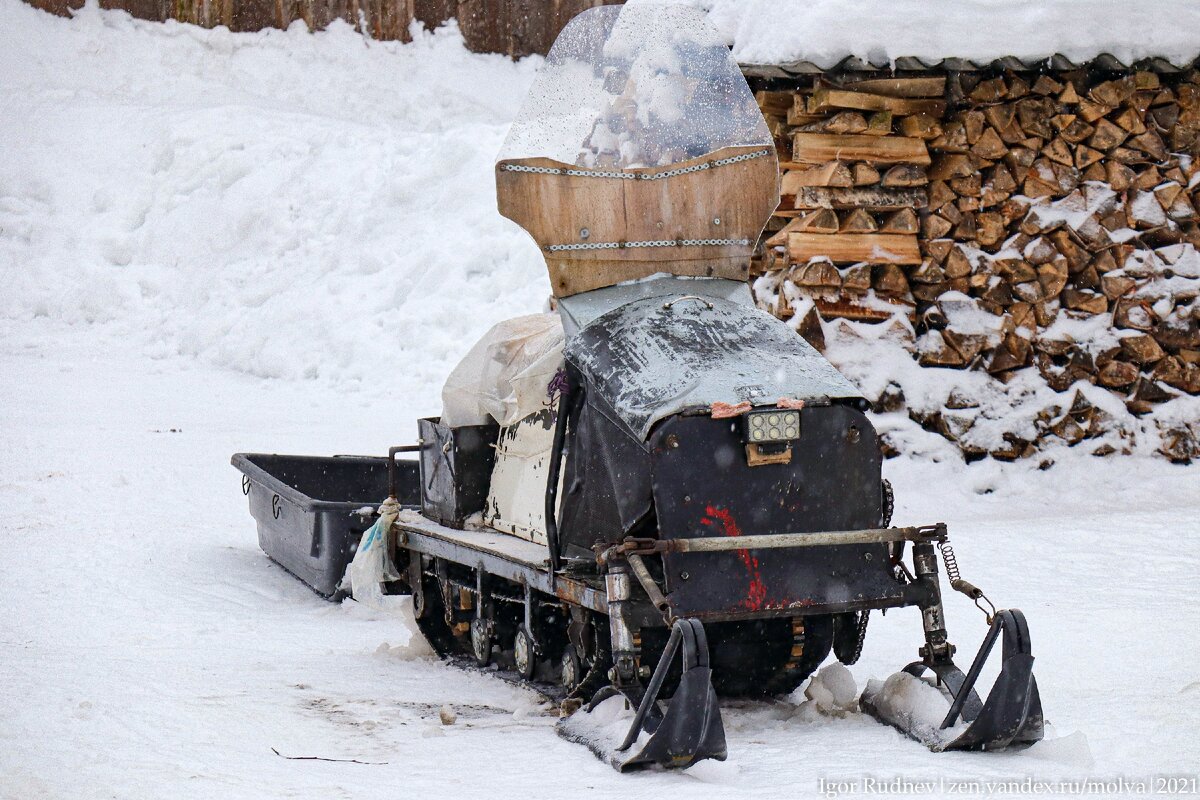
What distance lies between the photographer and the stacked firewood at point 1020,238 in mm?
8523

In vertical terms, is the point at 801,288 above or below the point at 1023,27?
below

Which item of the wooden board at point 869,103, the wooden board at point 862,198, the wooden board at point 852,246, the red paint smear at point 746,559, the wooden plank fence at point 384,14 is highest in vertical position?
the wooden plank fence at point 384,14

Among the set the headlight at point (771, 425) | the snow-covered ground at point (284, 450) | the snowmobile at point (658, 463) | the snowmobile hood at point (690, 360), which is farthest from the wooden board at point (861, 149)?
the headlight at point (771, 425)

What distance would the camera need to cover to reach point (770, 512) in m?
4.43

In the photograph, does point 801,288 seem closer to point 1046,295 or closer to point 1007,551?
point 1046,295

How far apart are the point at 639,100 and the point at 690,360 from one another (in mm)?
1301

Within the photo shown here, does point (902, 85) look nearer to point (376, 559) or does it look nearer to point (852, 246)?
point (852, 246)

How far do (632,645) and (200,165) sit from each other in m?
13.8

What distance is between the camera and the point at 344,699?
5016mm

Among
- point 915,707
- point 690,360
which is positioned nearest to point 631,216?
point 690,360

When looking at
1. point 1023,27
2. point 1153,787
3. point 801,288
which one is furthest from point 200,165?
point 1153,787

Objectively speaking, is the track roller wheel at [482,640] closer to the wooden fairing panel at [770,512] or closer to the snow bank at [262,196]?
the wooden fairing panel at [770,512]

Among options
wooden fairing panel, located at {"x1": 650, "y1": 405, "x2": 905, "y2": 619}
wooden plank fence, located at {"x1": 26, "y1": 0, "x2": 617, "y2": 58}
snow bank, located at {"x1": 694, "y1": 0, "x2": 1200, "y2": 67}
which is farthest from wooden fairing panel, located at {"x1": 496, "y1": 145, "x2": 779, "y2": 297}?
wooden plank fence, located at {"x1": 26, "y1": 0, "x2": 617, "y2": 58}

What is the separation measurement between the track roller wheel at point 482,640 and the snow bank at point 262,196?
21.4ft
